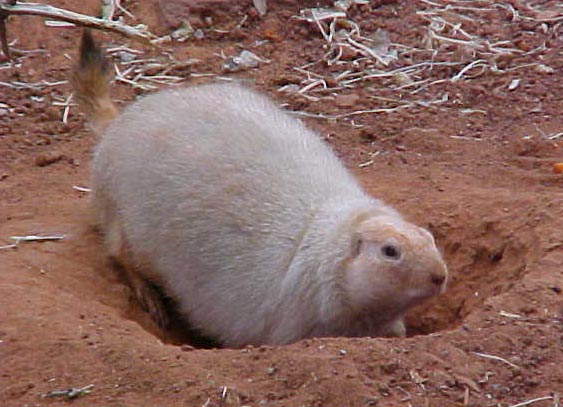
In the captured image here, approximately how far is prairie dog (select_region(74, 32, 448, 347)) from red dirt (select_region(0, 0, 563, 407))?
0.26 m

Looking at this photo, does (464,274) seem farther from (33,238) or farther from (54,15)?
(54,15)

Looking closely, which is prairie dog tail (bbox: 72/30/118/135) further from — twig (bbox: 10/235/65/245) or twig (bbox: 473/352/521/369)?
twig (bbox: 473/352/521/369)

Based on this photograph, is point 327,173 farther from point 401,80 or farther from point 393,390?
point 401,80

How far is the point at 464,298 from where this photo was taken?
18.1ft

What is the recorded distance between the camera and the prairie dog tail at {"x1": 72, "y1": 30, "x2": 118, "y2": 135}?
625 centimetres

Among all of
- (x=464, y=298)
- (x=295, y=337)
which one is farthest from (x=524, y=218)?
(x=295, y=337)

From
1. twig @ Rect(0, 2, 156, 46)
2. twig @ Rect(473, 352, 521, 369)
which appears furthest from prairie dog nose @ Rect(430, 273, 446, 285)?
twig @ Rect(0, 2, 156, 46)

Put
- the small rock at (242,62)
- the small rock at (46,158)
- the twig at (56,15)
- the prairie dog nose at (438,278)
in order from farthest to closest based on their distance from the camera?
the small rock at (242,62) < the small rock at (46,158) < the prairie dog nose at (438,278) < the twig at (56,15)

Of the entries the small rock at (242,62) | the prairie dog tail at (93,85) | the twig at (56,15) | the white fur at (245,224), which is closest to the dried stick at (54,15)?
the twig at (56,15)

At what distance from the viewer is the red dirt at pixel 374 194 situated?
402 cm

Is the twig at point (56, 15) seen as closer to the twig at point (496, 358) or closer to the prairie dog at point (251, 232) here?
the prairie dog at point (251, 232)

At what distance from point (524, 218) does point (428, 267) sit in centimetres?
89

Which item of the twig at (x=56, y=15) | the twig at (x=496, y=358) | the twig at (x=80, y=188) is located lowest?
the twig at (x=80, y=188)

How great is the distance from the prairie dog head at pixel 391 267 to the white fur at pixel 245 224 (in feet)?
0.04
